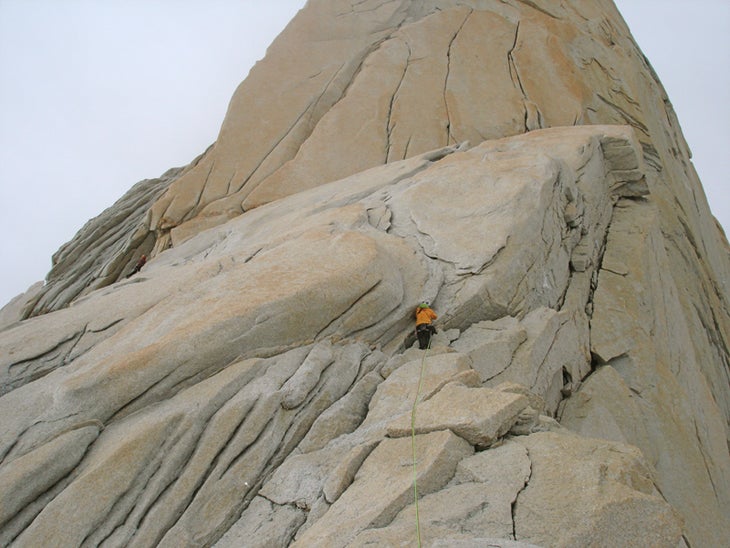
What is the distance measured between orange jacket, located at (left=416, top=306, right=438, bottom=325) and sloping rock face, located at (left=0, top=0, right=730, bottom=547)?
0.35 m

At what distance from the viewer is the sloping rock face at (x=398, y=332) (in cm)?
742

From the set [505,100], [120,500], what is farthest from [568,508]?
[505,100]

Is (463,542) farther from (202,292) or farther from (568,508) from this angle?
(202,292)

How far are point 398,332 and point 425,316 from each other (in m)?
0.66

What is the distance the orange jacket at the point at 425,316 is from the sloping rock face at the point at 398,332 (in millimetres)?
345

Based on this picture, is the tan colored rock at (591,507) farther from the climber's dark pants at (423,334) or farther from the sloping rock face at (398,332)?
the climber's dark pants at (423,334)

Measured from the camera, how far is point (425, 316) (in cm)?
1101

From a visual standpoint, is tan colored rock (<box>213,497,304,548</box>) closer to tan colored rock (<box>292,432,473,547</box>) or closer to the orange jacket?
tan colored rock (<box>292,432,473,547</box>)

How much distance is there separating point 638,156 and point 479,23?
1021 cm

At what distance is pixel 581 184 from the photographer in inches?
653

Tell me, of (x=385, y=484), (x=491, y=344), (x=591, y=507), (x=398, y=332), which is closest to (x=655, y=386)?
(x=491, y=344)

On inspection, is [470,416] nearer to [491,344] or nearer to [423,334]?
[423,334]

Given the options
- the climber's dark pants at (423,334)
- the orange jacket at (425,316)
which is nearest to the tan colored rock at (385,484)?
the climber's dark pants at (423,334)

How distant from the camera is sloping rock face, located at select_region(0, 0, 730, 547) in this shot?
7.42 meters
